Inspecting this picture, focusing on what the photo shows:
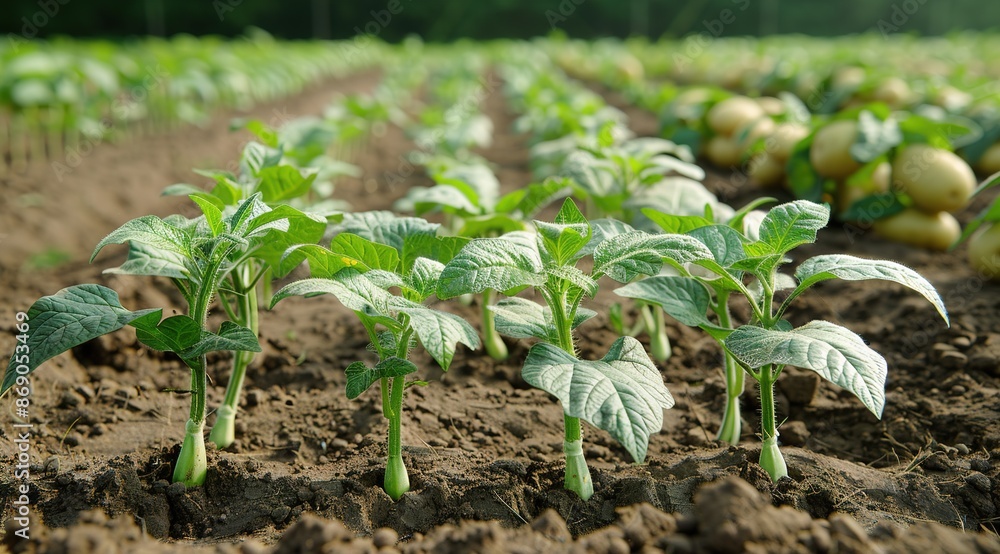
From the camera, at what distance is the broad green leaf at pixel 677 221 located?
1.71 meters

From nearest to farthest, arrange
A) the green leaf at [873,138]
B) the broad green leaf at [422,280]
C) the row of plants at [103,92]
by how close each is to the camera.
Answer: the broad green leaf at [422,280] → the green leaf at [873,138] → the row of plants at [103,92]

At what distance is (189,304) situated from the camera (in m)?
1.52

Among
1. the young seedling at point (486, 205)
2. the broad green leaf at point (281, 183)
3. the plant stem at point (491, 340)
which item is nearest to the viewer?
the broad green leaf at point (281, 183)

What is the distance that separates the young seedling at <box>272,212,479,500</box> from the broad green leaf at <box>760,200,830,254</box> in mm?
663

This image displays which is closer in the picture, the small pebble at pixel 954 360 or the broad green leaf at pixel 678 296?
the broad green leaf at pixel 678 296

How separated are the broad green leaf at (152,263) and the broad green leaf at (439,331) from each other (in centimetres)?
51

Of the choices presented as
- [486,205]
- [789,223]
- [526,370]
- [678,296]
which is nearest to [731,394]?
[678,296]

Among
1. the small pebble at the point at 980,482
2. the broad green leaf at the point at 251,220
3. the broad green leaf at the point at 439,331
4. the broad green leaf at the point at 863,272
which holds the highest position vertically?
the broad green leaf at the point at 251,220

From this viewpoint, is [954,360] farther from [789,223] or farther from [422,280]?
[422,280]

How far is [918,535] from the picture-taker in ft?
3.80

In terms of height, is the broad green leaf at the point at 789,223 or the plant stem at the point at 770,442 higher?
the broad green leaf at the point at 789,223

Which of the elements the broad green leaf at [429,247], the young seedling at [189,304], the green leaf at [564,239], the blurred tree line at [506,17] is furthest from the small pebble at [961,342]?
the blurred tree line at [506,17]

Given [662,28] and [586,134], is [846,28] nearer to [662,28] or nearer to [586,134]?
[662,28]

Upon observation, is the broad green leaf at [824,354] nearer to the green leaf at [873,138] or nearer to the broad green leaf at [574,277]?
the broad green leaf at [574,277]
